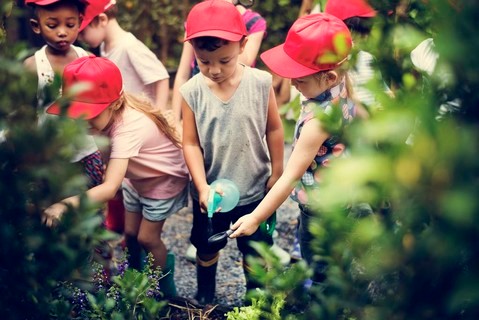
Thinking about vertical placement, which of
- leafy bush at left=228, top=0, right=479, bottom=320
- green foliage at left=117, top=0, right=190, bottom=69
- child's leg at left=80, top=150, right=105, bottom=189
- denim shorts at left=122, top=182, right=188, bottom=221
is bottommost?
green foliage at left=117, top=0, right=190, bottom=69

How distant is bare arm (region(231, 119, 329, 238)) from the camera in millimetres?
2668

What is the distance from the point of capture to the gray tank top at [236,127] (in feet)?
9.96

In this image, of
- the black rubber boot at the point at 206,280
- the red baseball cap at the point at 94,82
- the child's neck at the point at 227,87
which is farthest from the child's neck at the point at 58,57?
the black rubber boot at the point at 206,280

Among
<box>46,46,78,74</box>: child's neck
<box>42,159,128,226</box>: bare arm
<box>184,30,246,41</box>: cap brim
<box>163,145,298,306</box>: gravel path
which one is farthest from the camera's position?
<box>163,145,298,306</box>: gravel path

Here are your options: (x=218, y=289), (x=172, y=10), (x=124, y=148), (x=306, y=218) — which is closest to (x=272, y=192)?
(x=306, y=218)

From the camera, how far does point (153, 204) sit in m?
3.26

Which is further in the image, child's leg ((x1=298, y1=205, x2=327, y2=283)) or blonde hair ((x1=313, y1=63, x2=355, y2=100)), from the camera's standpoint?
child's leg ((x1=298, y1=205, x2=327, y2=283))

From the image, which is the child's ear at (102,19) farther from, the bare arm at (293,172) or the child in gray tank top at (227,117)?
the bare arm at (293,172)

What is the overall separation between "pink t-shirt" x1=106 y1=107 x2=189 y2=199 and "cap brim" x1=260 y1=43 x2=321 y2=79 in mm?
683

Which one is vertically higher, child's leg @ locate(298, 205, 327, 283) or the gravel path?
child's leg @ locate(298, 205, 327, 283)

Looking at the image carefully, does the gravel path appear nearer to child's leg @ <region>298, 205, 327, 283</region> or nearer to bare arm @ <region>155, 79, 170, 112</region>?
child's leg @ <region>298, 205, 327, 283</region>

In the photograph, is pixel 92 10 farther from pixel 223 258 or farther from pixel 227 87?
pixel 223 258

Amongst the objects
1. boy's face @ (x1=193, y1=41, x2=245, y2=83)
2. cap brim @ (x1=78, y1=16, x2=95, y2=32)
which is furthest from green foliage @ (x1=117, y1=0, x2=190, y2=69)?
boy's face @ (x1=193, y1=41, x2=245, y2=83)

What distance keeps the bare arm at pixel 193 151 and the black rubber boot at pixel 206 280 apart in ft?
1.68
